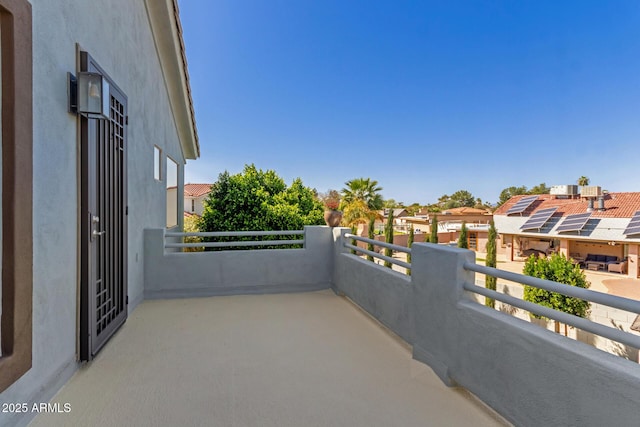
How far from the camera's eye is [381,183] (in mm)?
21078

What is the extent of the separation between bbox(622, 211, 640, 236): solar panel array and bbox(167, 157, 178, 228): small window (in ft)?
74.1

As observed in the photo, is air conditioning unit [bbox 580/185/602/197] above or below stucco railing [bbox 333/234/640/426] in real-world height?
above

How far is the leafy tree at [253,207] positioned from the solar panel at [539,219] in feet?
66.5

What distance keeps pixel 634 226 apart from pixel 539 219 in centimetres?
500

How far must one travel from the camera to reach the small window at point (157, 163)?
5195mm

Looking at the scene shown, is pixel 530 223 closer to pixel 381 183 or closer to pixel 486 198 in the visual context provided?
pixel 381 183

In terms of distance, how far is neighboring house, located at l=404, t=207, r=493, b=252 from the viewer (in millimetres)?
26297

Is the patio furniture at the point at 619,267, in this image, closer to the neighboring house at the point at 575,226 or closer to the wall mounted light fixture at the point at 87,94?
the neighboring house at the point at 575,226

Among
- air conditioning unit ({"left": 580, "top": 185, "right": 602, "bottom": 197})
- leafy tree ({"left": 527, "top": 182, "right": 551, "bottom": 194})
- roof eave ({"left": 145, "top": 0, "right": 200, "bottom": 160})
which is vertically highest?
leafy tree ({"left": 527, "top": 182, "right": 551, "bottom": 194})

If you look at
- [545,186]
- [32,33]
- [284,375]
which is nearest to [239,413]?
[284,375]

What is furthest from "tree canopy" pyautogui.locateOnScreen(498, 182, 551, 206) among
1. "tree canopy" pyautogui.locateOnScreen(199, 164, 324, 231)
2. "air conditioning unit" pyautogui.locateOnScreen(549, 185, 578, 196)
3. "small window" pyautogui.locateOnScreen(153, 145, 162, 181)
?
"small window" pyautogui.locateOnScreen(153, 145, 162, 181)

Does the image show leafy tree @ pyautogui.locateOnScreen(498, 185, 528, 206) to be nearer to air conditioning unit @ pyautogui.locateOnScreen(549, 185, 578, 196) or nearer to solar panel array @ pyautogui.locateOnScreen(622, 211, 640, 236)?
air conditioning unit @ pyautogui.locateOnScreen(549, 185, 578, 196)

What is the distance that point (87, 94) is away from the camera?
240cm

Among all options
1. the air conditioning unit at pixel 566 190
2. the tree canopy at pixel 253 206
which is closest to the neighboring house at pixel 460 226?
the air conditioning unit at pixel 566 190
